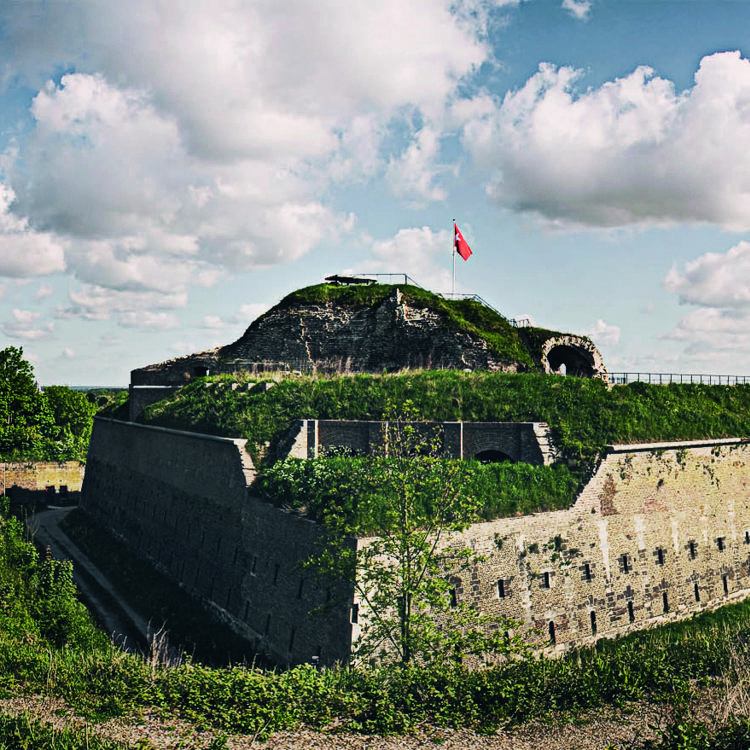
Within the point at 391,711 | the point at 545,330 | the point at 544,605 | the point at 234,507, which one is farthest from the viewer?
the point at 545,330

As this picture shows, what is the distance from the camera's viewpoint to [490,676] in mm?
13594

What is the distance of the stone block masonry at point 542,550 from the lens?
58.0ft

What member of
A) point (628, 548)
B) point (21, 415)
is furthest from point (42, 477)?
point (628, 548)

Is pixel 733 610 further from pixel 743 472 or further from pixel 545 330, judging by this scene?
pixel 545 330

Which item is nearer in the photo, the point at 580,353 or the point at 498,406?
the point at 498,406

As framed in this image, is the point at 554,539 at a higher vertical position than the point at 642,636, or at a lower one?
higher

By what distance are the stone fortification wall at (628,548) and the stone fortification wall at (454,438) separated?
2.26 m

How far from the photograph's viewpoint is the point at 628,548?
2055 centimetres

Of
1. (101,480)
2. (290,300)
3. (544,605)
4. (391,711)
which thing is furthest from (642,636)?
(101,480)

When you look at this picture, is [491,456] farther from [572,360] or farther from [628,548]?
[572,360]

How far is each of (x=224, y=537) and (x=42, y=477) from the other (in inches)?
1137

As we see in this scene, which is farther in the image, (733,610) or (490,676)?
(733,610)

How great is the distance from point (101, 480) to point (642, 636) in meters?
29.1

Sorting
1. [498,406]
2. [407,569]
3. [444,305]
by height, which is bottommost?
[407,569]
